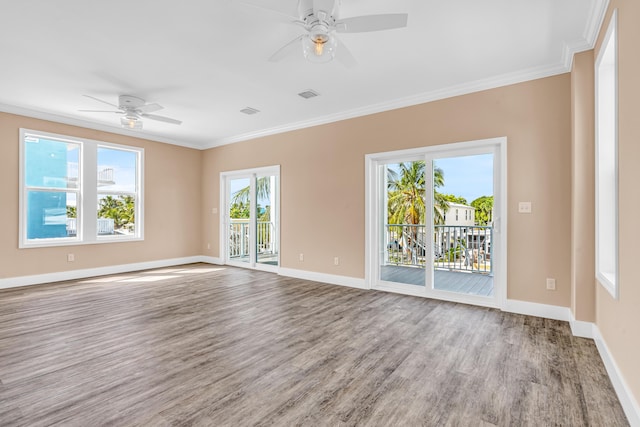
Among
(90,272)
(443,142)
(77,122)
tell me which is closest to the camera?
(443,142)

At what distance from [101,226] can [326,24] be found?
18.8 ft

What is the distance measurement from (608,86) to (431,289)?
2796 mm

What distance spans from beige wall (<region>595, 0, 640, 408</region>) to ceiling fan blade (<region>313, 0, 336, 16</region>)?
67.8 inches

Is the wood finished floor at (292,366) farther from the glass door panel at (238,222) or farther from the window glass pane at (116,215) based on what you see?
the glass door panel at (238,222)

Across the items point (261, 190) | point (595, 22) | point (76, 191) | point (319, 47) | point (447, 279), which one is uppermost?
point (595, 22)

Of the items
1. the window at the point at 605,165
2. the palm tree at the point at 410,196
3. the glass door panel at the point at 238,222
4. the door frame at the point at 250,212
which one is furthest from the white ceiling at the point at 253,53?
the glass door panel at the point at 238,222

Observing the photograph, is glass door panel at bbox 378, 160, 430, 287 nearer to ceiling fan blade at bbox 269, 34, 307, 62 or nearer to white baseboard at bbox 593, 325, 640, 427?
white baseboard at bbox 593, 325, 640, 427

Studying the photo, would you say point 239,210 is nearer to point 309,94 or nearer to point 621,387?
point 309,94

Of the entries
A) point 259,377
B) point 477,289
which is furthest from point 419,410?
point 477,289

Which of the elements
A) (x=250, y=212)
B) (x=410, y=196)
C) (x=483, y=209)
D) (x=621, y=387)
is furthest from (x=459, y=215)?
(x=250, y=212)

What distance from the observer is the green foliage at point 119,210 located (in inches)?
232

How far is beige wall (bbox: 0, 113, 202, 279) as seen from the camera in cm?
475

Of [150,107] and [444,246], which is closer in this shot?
[150,107]

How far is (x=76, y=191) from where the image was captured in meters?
5.46
